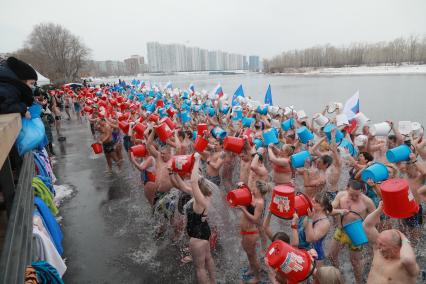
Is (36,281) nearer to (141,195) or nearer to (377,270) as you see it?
(377,270)

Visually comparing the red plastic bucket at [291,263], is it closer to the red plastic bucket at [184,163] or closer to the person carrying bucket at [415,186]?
the red plastic bucket at [184,163]

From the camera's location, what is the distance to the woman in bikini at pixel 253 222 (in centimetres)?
373

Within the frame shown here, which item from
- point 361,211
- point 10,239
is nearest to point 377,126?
point 361,211

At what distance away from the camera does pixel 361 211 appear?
3.92m

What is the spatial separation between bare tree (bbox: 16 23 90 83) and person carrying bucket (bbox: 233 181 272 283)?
57.3 metres

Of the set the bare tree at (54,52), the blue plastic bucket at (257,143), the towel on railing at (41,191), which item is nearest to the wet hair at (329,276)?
the towel on railing at (41,191)

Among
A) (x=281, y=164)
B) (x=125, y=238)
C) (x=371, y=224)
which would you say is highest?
(x=281, y=164)

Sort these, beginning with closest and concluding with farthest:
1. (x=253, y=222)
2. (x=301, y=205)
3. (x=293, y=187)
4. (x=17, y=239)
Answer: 1. (x=17, y=239)
2. (x=301, y=205)
3. (x=293, y=187)
4. (x=253, y=222)

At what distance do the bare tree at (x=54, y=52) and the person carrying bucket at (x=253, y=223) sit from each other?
5735 cm

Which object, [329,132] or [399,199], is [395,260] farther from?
[329,132]

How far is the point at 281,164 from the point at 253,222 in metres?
1.83

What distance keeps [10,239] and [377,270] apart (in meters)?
3.02

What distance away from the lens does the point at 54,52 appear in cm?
5553

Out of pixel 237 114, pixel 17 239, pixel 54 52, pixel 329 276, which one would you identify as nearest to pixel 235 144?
pixel 329 276
